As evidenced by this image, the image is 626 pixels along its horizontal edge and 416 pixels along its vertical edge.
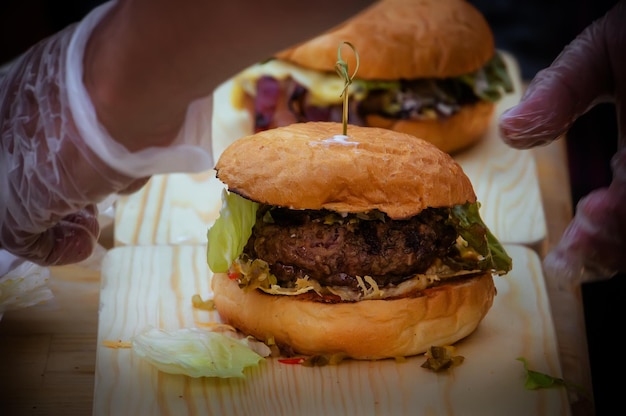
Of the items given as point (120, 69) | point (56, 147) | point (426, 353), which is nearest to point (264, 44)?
point (120, 69)

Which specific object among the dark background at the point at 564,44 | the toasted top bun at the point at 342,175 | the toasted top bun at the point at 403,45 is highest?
the toasted top bun at the point at 342,175

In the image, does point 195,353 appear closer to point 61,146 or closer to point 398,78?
point 61,146

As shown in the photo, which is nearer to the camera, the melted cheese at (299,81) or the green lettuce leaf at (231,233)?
the green lettuce leaf at (231,233)

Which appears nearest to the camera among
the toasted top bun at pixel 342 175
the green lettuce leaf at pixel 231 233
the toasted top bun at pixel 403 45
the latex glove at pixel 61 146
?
the latex glove at pixel 61 146

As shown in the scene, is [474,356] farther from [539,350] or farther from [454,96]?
[454,96]

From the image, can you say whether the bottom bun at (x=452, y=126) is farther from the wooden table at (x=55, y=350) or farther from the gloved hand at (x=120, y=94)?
the gloved hand at (x=120, y=94)

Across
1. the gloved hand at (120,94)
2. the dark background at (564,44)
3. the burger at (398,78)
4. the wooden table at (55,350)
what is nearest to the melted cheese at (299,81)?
the burger at (398,78)
